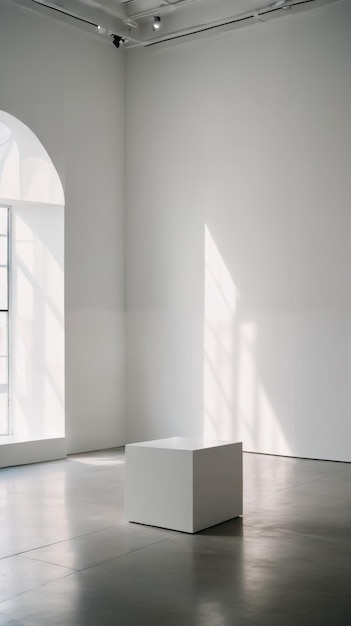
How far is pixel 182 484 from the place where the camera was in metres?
7.64

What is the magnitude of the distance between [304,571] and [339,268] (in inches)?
255

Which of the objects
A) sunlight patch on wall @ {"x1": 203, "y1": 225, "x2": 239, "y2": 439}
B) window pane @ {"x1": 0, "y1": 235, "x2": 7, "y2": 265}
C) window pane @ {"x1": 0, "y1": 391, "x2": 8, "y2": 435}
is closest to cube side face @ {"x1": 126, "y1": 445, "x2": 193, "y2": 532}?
sunlight patch on wall @ {"x1": 203, "y1": 225, "x2": 239, "y2": 439}

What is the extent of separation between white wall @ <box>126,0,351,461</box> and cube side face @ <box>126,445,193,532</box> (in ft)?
16.0

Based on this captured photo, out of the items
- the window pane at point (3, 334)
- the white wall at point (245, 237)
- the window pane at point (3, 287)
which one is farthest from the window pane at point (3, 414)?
the white wall at point (245, 237)

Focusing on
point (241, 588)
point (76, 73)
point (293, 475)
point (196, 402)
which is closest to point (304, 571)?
point (241, 588)

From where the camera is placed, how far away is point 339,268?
1195 centimetres

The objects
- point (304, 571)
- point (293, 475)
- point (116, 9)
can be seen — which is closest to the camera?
point (304, 571)

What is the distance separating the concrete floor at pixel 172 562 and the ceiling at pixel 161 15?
24.5ft

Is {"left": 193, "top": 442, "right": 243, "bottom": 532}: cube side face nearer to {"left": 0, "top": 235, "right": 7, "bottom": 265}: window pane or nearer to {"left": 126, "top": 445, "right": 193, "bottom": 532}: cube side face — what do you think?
{"left": 126, "top": 445, "right": 193, "bottom": 532}: cube side face

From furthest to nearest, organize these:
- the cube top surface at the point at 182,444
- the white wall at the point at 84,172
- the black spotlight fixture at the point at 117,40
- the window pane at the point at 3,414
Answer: the black spotlight fixture at the point at 117,40 → the window pane at the point at 3,414 → the white wall at the point at 84,172 → the cube top surface at the point at 182,444

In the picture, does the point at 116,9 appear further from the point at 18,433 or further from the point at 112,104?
the point at 18,433

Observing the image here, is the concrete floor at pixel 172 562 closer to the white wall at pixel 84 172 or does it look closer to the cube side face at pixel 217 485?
the cube side face at pixel 217 485

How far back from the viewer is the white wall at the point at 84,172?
40.7 feet

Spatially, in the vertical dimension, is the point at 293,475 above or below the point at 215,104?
below
